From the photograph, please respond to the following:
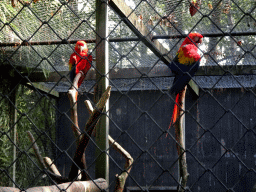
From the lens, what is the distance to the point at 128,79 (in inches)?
120

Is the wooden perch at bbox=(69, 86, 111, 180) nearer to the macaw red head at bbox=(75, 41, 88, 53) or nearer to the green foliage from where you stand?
the macaw red head at bbox=(75, 41, 88, 53)

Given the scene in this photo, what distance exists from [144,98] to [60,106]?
1.04 metres

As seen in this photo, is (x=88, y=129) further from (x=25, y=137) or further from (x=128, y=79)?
(x=25, y=137)

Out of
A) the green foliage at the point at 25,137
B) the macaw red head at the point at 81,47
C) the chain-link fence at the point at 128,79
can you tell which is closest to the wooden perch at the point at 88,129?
the chain-link fence at the point at 128,79

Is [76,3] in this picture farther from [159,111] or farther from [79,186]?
[159,111]

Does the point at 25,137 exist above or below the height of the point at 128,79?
below

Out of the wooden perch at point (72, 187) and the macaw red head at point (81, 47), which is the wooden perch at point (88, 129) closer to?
the wooden perch at point (72, 187)

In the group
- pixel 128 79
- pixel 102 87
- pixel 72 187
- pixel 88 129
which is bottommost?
pixel 72 187

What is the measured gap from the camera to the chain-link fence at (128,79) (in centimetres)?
161

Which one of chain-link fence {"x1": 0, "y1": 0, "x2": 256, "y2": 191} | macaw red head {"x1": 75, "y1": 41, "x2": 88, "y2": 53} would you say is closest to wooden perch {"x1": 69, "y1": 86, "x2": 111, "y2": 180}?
chain-link fence {"x1": 0, "y1": 0, "x2": 256, "y2": 191}

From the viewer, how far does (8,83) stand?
2779mm

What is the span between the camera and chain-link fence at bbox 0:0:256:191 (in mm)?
1611

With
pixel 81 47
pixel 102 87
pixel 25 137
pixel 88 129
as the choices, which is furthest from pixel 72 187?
pixel 25 137

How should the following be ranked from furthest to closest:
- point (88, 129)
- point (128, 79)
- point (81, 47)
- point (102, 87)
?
point (128, 79)
point (81, 47)
point (102, 87)
point (88, 129)
